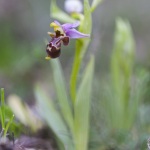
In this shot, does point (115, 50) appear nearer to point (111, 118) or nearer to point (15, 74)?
point (111, 118)

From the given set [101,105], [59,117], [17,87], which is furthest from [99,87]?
[17,87]

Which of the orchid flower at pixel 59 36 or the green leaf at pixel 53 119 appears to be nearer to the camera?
the orchid flower at pixel 59 36

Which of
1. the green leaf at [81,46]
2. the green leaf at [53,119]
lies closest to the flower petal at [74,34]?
the green leaf at [81,46]

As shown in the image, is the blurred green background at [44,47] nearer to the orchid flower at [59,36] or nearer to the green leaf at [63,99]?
the green leaf at [63,99]

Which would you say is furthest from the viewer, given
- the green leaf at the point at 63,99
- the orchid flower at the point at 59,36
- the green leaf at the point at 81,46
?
the green leaf at the point at 63,99

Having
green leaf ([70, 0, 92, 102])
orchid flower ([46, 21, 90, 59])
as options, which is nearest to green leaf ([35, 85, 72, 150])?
green leaf ([70, 0, 92, 102])

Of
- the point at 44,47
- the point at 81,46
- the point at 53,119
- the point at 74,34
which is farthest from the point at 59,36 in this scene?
the point at 44,47
